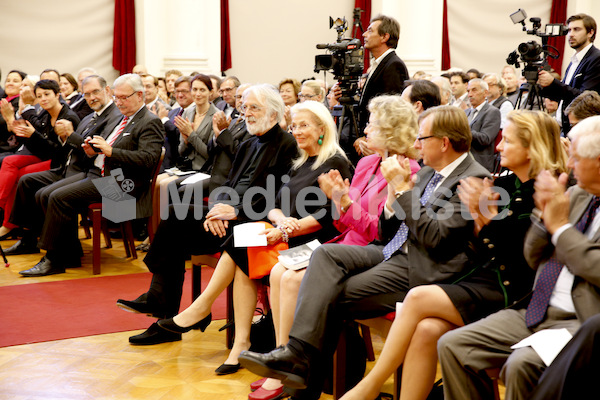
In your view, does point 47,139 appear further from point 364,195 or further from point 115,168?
point 364,195

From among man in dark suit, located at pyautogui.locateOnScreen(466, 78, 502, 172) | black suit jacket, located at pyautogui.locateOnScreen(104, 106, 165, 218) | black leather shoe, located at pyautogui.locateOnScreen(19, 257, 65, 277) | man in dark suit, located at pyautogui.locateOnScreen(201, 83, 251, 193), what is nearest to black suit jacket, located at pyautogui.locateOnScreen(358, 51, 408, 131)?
man in dark suit, located at pyautogui.locateOnScreen(201, 83, 251, 193)

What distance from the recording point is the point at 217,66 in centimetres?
907

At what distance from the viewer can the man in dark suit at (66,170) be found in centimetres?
525

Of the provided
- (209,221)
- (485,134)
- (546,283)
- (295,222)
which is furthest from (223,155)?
(546,283)

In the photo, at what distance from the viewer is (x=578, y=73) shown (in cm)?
501

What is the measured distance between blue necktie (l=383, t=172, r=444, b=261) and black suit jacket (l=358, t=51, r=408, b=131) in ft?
6.20

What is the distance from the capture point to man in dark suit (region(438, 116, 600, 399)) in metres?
1.97

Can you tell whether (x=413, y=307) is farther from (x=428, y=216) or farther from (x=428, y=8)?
(x=428, y=8)

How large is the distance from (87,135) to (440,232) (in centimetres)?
362

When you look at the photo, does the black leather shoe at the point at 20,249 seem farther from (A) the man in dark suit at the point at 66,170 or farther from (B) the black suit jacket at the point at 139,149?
(B) the black suit jacket at the point at 139,149

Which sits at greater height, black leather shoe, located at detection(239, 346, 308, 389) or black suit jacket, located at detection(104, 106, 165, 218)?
black suit jacket, located at detection(104, 106, 165, 218)

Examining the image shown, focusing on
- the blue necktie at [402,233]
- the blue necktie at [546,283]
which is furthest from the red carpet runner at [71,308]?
the blue necktie at [546,283]

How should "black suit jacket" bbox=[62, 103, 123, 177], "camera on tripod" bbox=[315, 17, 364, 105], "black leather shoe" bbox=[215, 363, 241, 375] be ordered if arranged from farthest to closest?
"black suit jacket" bbox=[62, 103, 123, 177]
"camera on tripod" bbox=[315, 17, 364, 105]
"black leather shoe" bbox=[215, 363, 241, 375]

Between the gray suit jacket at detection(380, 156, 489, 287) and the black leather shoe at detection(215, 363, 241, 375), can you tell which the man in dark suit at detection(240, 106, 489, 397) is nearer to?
the gray suit jacket at detection(380, 156, 489, 287)
